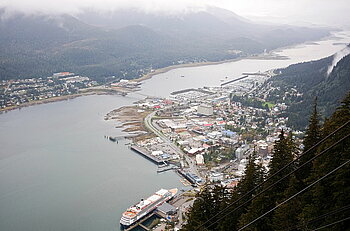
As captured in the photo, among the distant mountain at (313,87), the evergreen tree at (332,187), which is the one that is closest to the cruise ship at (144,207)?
the evergreen tree at (332,187)

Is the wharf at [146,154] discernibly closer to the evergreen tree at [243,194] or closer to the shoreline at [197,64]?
the evergreen tree at [243,194]

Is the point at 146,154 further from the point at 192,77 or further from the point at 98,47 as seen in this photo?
the point at 98,47

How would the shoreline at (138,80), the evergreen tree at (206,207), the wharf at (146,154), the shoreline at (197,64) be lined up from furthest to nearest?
the shoreline at (197,64) → the shoreline at (138,80) → the wharf at (146,154) → the evergreen tree at (206,207)

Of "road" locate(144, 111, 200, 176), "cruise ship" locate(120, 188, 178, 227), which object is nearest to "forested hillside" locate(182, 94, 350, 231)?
"cruise ship" locate(120, 188, 178, 227)

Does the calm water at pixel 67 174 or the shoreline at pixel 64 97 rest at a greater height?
the calm water at pixel 67 174

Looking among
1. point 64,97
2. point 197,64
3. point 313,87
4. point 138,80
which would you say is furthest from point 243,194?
point 197,64

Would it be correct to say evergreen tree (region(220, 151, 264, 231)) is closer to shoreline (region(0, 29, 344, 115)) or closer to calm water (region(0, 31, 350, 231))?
calm water (region(0, 31, 350, 231))
